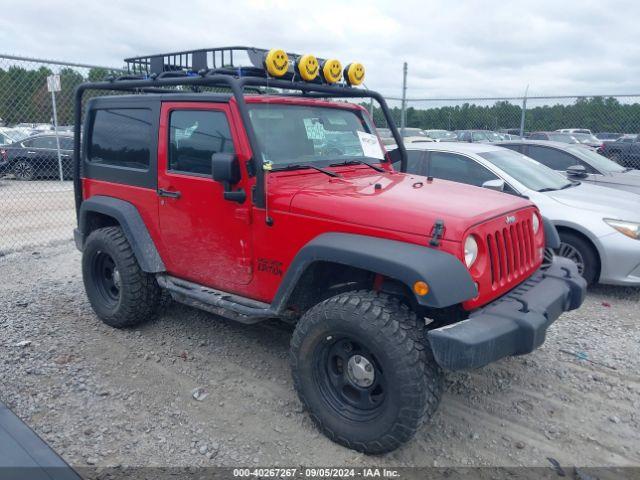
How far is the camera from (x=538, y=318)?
290cm

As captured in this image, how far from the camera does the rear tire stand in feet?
17.9

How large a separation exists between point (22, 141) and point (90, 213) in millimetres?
11897

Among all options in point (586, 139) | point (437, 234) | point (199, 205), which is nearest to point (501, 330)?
point (437, 234)

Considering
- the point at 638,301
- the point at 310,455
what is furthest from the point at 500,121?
the point at 310,455

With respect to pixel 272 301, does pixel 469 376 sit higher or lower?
lower

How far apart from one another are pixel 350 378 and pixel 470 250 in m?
1.01

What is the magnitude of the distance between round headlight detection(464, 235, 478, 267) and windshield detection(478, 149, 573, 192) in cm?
340

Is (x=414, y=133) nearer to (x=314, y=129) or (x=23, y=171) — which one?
(x=23, y=171)

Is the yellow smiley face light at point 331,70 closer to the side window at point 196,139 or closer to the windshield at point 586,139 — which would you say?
the side window at point 196,139

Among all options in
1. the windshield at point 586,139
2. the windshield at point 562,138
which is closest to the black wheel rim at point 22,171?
the windshield at point 562,138

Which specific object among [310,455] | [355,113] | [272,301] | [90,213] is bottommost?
[310,455]

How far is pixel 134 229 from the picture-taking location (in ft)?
14.0

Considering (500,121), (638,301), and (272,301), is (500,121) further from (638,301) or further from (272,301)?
(272,301)

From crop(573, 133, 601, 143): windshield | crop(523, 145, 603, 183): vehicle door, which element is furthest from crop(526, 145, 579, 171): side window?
crop(573, 133, 601, 143): windshield
